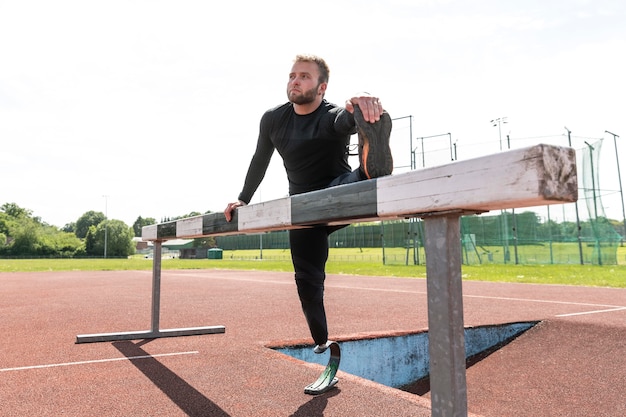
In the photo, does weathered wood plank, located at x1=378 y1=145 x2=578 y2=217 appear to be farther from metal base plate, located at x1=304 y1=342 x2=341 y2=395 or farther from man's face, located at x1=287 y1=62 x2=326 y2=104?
metal base plate, located at x1=304 y1=342 x2=341 y2=395

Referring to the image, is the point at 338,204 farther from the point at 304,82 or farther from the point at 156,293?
the point at 156,293

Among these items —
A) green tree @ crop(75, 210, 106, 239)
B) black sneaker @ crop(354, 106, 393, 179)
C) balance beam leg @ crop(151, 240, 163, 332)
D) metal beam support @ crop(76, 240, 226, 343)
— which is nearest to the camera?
black sneaker @ crop(354, 106, 393, 179)


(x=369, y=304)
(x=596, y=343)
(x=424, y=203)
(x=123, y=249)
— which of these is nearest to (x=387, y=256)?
(x=369, y=304)

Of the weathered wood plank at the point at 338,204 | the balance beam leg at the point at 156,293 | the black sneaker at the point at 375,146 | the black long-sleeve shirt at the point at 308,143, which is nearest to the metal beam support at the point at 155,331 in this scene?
the balance beam leg at the point at 156,293

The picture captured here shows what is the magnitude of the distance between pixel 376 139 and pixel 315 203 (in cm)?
35

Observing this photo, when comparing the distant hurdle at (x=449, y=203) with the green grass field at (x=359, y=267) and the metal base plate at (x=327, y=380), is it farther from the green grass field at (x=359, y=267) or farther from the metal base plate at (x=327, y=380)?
the green grass field at (x=359, y=267)

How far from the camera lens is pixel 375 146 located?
1.76m

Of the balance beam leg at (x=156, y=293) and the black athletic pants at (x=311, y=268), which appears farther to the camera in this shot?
the balance beam leg at (x=156, y=293)

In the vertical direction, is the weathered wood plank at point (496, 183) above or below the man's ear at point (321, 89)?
below

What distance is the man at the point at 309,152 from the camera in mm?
2354

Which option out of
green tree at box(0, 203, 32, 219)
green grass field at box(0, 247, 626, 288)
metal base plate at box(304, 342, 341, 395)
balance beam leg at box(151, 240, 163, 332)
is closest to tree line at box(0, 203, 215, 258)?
green grass field at box(0, 247, 626, 288)

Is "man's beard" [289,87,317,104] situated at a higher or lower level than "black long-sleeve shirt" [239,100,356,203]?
higher

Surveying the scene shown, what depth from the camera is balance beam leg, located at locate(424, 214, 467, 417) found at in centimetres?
134

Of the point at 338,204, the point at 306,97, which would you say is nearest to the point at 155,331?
the point at 306,97
